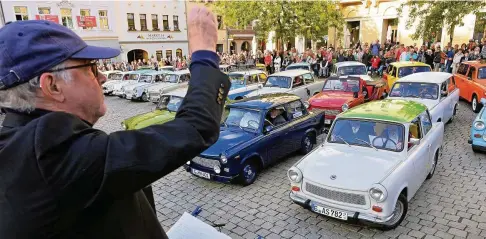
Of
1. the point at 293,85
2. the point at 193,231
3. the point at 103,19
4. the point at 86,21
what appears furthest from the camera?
the point at 103,19

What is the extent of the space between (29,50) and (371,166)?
5273 mm

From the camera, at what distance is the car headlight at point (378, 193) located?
15.8 feet

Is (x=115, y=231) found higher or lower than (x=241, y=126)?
higher

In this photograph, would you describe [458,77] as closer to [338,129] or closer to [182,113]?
[338,129]

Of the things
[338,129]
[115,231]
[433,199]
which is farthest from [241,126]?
[115,231]

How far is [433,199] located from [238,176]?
12.2ft

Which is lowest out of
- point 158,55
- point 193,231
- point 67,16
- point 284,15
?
point 193,231

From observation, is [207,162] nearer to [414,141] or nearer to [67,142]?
[414,141]

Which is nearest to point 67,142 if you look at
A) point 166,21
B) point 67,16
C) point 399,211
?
point 399,211

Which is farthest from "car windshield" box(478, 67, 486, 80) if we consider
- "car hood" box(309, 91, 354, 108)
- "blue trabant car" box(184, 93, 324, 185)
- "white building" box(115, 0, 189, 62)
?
"white building" box(115, 0, 189, 62)

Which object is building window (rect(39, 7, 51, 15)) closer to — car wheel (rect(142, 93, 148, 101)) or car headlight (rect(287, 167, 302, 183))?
car wheel (rect(142, 93, 148, 101))

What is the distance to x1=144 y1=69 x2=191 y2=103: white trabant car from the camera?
17.0m

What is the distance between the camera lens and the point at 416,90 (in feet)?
34.2

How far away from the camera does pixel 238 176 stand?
690cm
